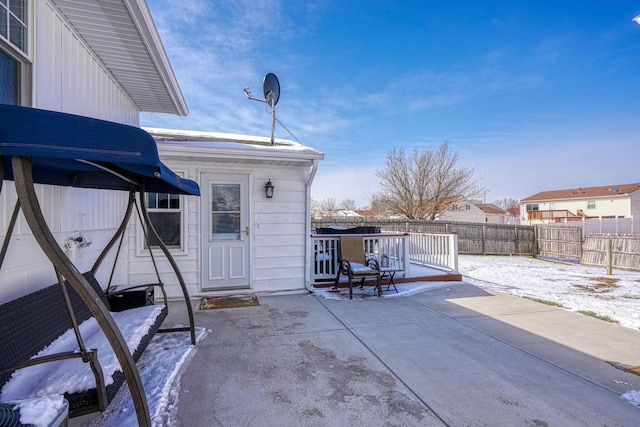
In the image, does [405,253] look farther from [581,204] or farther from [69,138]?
[581,204]

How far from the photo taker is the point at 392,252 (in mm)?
6434

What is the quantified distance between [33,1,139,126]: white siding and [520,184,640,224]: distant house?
93.7 feet

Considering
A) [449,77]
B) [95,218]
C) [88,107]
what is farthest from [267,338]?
[449,77]

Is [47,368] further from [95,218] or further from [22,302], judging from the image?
[95,218]

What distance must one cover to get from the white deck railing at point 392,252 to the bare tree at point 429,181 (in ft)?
33.8

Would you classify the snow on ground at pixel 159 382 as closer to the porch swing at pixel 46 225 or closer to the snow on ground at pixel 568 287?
the porch swing at pixel 46 225

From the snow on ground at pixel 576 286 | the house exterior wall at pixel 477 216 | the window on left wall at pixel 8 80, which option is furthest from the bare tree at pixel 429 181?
the window on left wall at pixel 8 80

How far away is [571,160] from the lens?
16.5 meters

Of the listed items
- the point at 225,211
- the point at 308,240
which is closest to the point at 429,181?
the point at 308,240

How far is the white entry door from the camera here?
16.5 feet

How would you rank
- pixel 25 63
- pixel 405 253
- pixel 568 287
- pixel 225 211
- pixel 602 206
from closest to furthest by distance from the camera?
pixel 25 63
pixel 225 211
pixel 405 253
pixel 568 287
pixel 602 206

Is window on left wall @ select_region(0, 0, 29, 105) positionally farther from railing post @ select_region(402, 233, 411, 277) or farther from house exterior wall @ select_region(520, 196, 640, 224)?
house exterior wall @ select_region(520, 196, 640, 224)

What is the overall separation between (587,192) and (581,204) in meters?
1.19

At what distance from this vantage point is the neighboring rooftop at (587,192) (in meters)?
24.1
